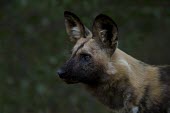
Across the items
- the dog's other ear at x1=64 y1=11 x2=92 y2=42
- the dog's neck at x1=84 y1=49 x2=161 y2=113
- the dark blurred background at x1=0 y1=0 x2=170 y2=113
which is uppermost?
the dog's other ear at x1=64 y1=11 x2=92 y2=42

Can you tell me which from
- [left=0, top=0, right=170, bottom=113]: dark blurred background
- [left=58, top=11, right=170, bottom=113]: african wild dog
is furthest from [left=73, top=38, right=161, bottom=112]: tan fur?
[left=0, top=0, right=170, bottom=113]: dark blurred background

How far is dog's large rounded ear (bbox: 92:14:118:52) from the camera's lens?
7.41 meters

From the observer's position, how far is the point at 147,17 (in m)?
11.9

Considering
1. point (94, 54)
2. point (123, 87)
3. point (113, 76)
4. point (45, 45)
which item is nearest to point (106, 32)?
point (94, 54)

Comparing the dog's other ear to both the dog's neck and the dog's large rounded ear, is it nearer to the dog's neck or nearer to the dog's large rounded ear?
the dog's large rounded ear

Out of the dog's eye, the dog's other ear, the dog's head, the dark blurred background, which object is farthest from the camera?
the dark blurred background

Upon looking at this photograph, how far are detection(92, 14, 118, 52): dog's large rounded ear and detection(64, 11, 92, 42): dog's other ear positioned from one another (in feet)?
0.87

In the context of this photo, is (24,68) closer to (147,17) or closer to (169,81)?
(147,17)

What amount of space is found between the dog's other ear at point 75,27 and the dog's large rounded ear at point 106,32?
0.87ft

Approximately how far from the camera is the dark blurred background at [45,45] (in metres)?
11.6

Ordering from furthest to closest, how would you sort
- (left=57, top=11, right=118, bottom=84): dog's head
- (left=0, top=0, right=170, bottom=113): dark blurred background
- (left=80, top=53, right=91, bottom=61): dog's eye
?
(left=0, top=0, right=170, bottom=113): dark blurred background < (left=80, top=53, right=91, bottom=61): dog's eye < (left=57, top=11, right=118, bottom=84): dog's head

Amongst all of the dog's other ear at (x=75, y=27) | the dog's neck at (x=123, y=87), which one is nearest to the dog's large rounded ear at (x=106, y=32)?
the dog's neck at (x=123, y=87)

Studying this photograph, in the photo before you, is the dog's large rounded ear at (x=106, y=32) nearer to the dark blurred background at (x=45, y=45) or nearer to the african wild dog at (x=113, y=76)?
the african wild dog at (x=113, y=76)

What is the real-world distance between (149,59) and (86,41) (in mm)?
7289
